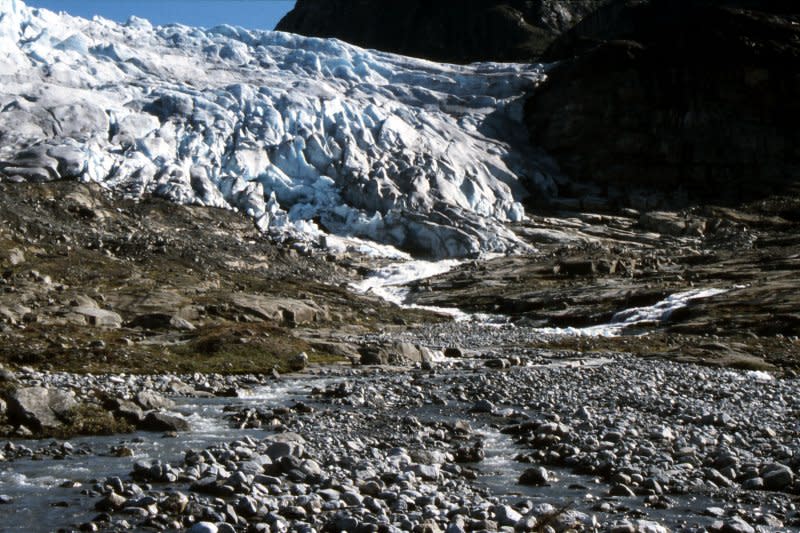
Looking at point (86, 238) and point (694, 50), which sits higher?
point (694, 50)

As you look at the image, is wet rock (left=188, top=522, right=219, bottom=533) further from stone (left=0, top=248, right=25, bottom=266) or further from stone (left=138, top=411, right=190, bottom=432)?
stone (left=0, top=248, right=25, bottom=266)

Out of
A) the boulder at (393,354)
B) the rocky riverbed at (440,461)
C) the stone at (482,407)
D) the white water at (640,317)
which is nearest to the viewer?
the rocky riverbed at (440,461)

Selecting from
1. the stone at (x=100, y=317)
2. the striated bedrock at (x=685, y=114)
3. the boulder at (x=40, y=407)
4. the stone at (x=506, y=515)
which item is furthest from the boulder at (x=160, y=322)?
the striated bedrock at (x=685, y=114)

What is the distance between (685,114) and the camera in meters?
152

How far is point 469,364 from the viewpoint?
39625 mm

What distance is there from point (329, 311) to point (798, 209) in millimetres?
97633

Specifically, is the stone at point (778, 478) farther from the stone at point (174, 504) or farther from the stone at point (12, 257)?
the stone at point (12, 257)

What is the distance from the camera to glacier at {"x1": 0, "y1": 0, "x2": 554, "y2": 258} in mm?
112688

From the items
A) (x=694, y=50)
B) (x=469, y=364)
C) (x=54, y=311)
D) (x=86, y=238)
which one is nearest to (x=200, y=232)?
(x=86, y=238)

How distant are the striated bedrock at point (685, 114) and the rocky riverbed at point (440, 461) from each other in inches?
4993

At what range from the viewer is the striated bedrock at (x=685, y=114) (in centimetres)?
14800

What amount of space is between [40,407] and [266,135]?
11235 cm

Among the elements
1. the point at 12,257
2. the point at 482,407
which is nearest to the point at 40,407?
the point at 482,407

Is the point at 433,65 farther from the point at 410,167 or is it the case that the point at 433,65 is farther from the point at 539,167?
the point at 410,167
